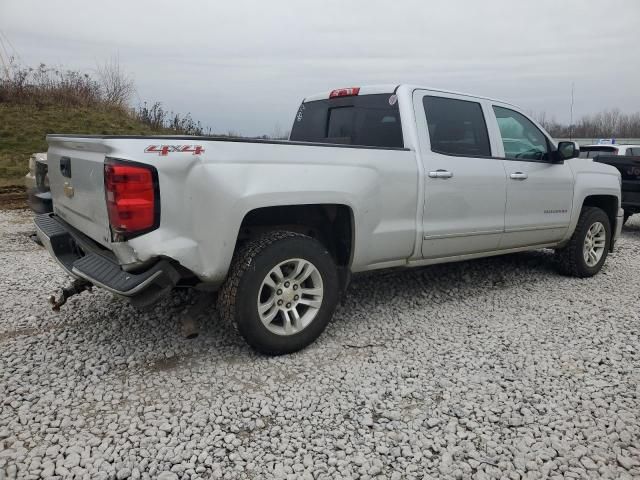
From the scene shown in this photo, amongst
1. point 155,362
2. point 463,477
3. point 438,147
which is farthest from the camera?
point 438,147

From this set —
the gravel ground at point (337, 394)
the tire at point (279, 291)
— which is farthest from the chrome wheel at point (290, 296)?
the gravel ground at point (337, 394)

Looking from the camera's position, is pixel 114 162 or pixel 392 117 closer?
pixel 114 162

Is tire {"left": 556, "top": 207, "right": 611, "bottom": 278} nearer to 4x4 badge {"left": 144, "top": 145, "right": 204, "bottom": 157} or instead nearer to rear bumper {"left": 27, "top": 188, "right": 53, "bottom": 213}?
4x4 badge {"left": 144, "top": 145, "right": 204, "bottom": 157}

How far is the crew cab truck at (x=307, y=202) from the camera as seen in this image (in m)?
2.83

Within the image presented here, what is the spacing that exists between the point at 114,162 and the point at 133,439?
145 cm

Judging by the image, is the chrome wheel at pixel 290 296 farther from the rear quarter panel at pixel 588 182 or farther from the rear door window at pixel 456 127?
the rear quarter panel at pixel 588 182

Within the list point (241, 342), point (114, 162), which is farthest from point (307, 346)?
point (114, 162)

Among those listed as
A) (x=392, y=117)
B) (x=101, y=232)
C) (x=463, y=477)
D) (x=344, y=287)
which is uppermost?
(x=392, y=117)

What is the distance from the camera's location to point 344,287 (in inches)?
148

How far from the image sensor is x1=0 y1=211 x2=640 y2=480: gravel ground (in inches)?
93.2

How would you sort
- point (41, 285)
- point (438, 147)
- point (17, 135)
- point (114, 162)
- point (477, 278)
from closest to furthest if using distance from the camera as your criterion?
A: 1. point (114, 162)
2. point (438, 147)
3. point (41, 285)
4. point (477, 278)
5. point (17, 135)

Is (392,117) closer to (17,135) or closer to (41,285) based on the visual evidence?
(41,285)

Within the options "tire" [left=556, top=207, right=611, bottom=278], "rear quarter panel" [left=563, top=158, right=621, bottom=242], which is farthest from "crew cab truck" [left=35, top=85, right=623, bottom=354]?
"tire" [left=556, top=207, right=611, bottom=278]

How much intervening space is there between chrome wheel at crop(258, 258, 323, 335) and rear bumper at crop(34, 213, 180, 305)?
651mm
